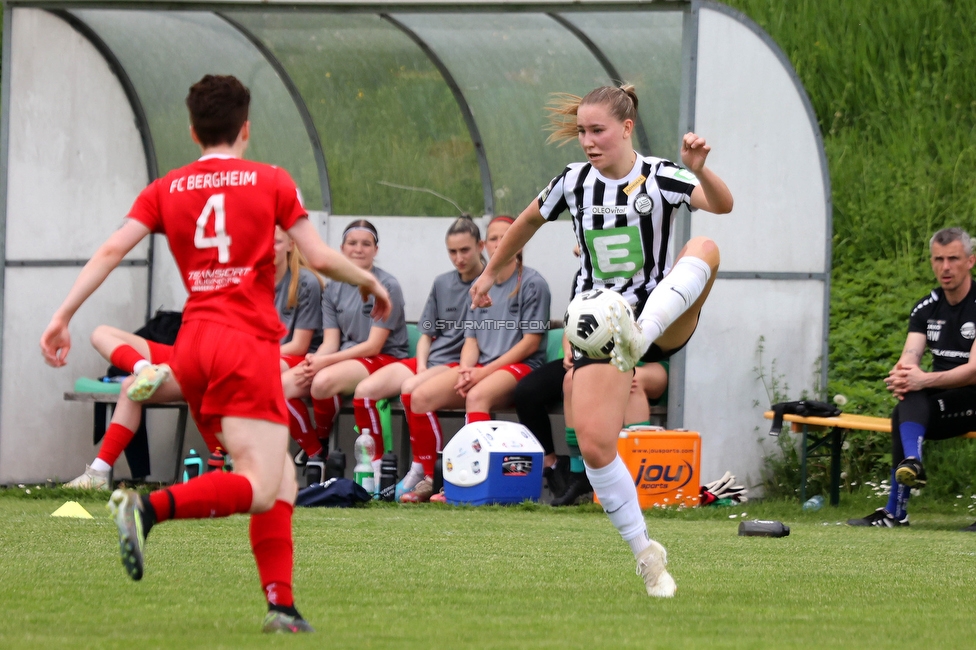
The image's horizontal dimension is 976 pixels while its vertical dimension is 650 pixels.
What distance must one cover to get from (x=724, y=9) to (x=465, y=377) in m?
3.18

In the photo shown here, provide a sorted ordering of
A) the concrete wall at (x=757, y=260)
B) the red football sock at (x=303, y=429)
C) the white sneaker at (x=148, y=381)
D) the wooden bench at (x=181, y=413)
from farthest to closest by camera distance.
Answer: the red football sock at (x=303, y=429) → the wooden bench at (x=181, y=413) → the concrete wall at (x=757, y=260) → the white sneaker at (x=148, y=381)

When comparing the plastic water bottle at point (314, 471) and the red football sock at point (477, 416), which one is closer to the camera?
the red football sock at point (477, 416)

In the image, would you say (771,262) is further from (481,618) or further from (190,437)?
(481,618)

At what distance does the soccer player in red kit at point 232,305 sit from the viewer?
3.79 meters

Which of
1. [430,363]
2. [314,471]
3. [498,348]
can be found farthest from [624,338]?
[430,363]

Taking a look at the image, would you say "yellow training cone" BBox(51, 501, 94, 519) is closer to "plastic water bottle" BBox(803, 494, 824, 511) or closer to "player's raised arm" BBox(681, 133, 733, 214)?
"player's raised arm" BBox(681, 133, 733, 214)

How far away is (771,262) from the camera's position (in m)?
9.87

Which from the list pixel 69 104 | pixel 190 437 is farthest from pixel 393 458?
pixel 69 104

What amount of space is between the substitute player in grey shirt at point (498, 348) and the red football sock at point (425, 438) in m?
0.06

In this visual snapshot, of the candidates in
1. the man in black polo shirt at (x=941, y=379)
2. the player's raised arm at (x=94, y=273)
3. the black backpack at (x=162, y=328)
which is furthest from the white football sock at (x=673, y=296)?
the black backpack at (x=162, y=328)

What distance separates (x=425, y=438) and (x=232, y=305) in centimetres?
600

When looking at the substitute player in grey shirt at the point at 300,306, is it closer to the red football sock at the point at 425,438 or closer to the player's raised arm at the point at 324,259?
the red football sock at the point at 425,438

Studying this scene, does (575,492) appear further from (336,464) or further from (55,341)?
(55,341)

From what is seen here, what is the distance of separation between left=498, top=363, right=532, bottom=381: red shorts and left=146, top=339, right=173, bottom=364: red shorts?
244cm
